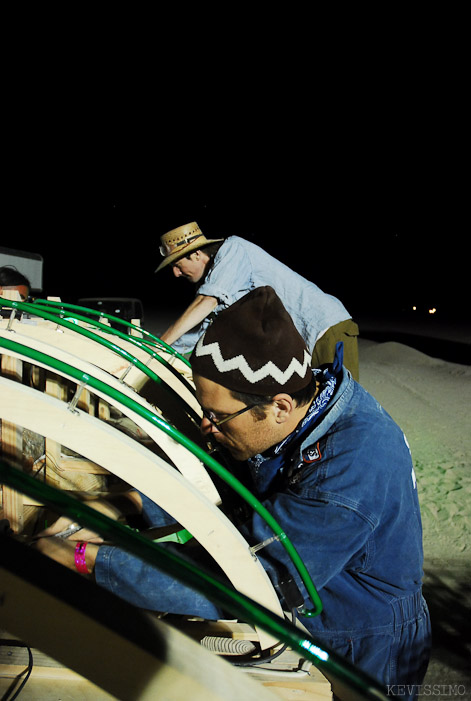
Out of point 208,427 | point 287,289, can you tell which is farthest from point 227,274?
point 208,427

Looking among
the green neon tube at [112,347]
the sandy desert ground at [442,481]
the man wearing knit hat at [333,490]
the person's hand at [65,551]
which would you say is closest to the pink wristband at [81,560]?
the person's hand at [65,551]

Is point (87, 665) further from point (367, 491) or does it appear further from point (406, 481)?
point (406, 481)

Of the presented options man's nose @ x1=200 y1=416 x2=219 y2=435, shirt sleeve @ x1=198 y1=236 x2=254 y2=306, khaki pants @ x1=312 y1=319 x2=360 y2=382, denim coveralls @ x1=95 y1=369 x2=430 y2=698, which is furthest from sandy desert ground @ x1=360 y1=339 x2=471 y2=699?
shirt sleeve @ x1=198 y1=236 x2=254 y2=306

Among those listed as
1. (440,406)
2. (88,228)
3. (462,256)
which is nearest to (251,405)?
(440,406)

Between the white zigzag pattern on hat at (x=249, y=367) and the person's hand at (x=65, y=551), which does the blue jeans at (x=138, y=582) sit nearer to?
the person's hand at (x=65, y=551)

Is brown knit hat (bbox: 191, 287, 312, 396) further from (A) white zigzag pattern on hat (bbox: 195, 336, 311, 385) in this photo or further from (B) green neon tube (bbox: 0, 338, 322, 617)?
(B) green neon tube (bbox: 0, 338, 322, 617)

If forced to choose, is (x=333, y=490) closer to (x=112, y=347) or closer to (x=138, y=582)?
(x=138, y=582)

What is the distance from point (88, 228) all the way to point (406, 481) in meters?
51.2

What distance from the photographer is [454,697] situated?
2.34 metres

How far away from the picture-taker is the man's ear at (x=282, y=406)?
4.79ft

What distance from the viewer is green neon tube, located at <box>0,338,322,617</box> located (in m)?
1.25

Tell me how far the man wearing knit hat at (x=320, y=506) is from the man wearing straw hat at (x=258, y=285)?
206 cm

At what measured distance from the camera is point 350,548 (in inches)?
51.2

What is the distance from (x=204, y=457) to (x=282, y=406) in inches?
12.0
